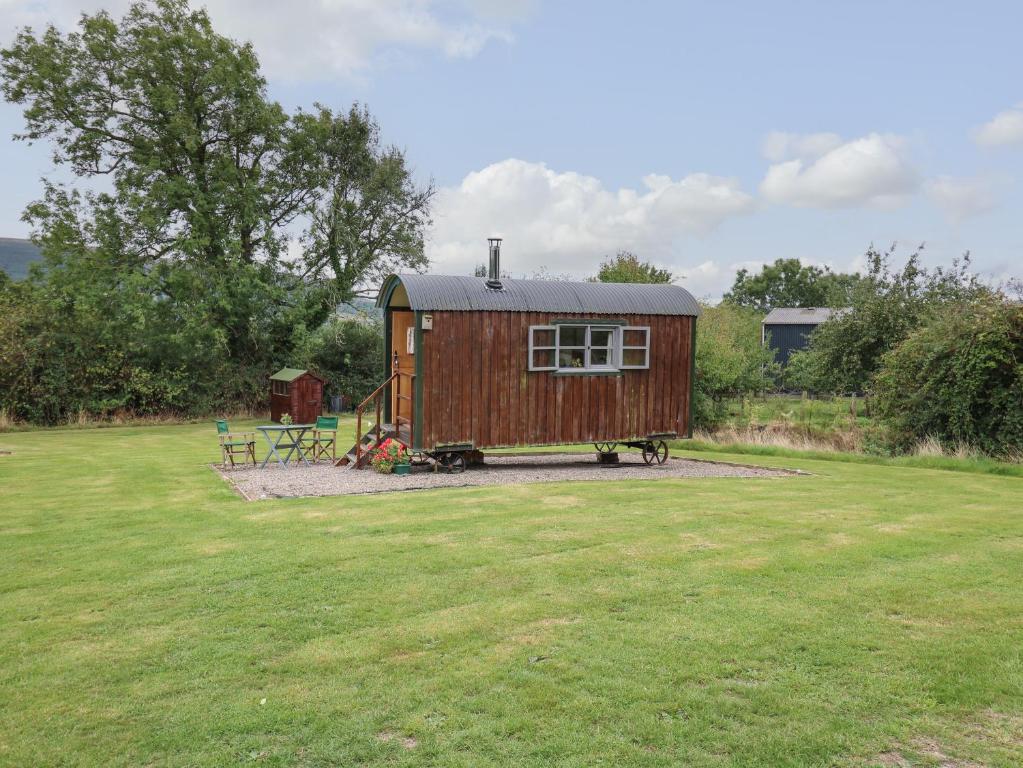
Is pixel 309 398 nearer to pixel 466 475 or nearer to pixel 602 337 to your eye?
pixel 466 475

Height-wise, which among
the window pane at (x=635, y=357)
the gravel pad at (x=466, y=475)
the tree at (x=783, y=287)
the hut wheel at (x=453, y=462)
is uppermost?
the tree at (x=783, y=287)

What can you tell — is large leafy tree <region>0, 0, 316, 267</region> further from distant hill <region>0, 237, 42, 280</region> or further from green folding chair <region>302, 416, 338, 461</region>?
green folding chair <region>302, 416, 338, 461</region>

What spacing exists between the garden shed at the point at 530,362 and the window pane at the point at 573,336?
0.06 feet

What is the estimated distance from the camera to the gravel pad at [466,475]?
32.5ft

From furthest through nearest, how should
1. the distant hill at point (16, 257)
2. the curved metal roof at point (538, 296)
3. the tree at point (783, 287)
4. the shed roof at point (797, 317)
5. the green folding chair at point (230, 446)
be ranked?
1. the tree at point (783, 287)
2. the shed roof at point (797, 317)
3. the distant hill at point (16, 257)
4. the green folding chair at point (230, 446)
5. the curved metal roof at point (538, 296)

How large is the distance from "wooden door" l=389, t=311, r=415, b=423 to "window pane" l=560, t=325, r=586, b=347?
2.55 meters

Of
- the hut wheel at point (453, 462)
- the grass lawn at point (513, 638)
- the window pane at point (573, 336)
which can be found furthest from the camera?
the window pane at point (573, 336)

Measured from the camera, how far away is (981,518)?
765cm

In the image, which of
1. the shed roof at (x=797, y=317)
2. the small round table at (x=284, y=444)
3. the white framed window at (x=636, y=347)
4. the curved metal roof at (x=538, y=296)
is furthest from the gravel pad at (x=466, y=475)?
the shed roof at (x=797, y=317)

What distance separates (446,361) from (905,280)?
60.9 feet

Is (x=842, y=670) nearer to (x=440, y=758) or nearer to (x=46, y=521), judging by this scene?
(x=440, y=758)

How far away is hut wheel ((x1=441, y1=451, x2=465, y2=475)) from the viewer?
11.8m

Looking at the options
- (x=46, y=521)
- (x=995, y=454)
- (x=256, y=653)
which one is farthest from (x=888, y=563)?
(x=995, y=454)

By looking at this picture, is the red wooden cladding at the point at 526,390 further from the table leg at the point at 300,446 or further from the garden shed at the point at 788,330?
the garden shed at the point at 788,330
